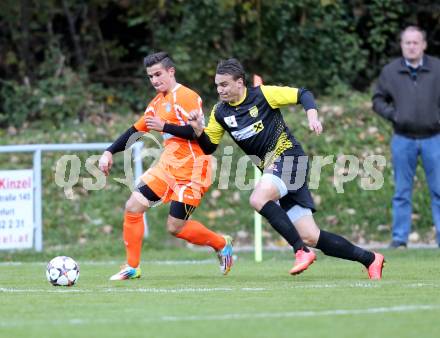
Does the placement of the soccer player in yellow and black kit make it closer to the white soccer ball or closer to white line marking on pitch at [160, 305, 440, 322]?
the white soccer ball

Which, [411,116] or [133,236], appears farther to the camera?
[411,116]

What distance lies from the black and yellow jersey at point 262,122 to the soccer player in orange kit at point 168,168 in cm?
71

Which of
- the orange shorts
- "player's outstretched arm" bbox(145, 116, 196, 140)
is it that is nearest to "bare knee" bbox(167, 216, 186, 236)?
the orange shorts

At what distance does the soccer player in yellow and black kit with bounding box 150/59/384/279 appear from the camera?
394 inches

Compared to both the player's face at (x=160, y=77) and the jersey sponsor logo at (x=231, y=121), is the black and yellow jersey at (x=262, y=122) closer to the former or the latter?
the jersey sponsor logo at (x=231, y=121)

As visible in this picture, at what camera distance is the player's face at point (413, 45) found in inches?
547

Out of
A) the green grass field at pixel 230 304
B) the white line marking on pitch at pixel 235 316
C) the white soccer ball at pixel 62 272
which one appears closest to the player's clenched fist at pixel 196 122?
the green grass field at pixel 230 304

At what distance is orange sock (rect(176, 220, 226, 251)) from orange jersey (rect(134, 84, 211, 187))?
1.50ft

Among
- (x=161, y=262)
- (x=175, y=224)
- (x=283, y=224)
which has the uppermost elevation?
(x=283, y=224)

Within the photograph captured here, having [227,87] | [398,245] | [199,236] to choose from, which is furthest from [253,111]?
[398,245]

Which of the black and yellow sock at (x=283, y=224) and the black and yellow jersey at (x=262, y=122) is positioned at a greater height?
the black and yellow jersey at (x=262, y=122)

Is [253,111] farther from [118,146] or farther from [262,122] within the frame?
[118,146]

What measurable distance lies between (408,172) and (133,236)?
4.36 meters

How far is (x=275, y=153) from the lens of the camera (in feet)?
33.6
